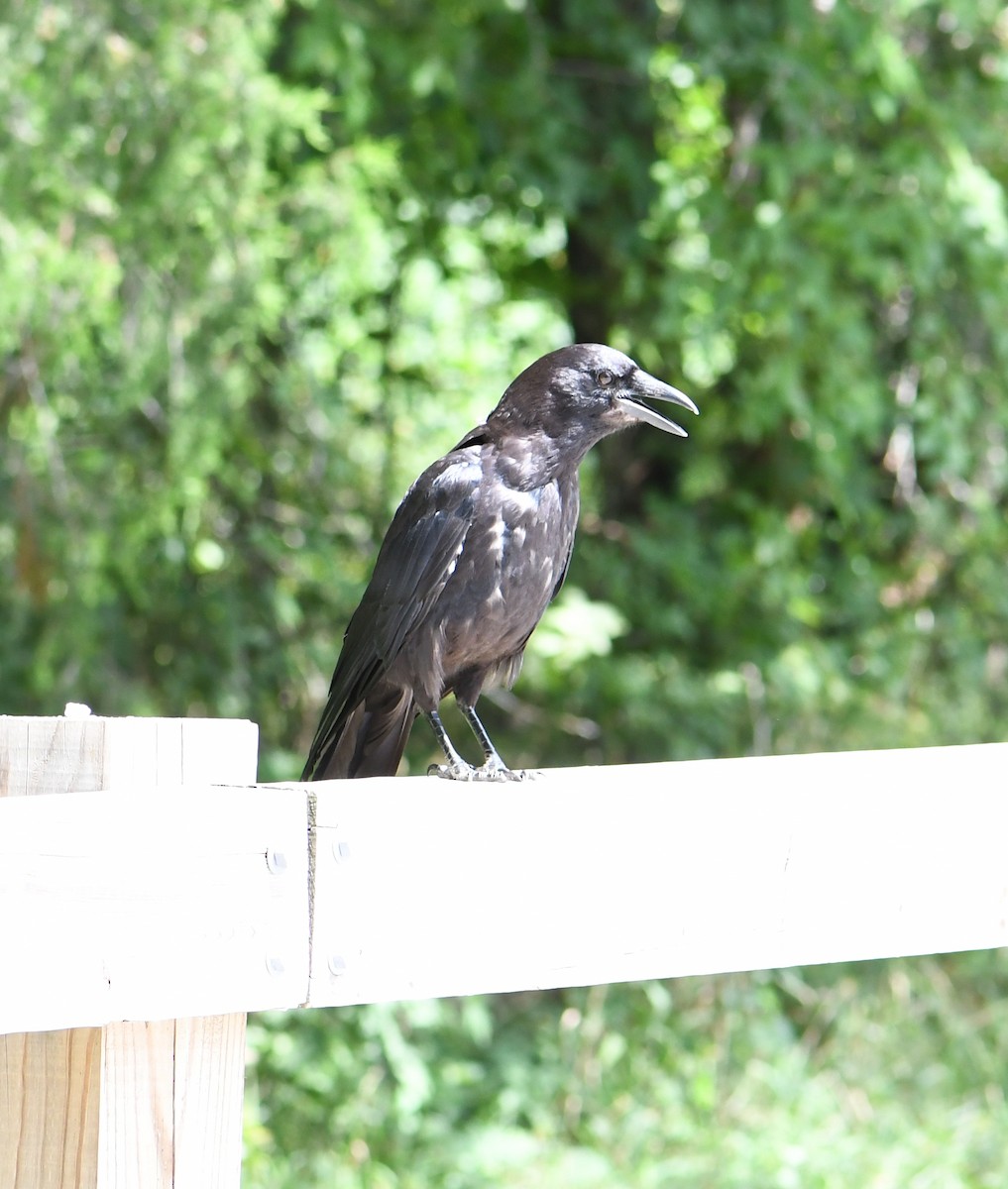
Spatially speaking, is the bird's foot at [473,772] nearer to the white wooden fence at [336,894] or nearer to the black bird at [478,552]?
the black bird at [478,552]

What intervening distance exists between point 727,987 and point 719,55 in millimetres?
3143

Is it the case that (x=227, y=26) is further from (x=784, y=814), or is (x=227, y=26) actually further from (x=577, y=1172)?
(x=577, y=1172)

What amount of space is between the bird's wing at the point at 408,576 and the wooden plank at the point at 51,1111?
1.50 meters

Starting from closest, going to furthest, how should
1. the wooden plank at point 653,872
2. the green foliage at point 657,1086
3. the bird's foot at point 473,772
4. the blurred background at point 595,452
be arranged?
the wooden plank at point 653,872 → the bird's foot at point 473,772 → the blurred background at point 595,452 → the green foliage at point 657,1086

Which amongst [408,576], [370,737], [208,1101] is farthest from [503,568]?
[208,1101]

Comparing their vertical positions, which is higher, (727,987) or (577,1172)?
(727,987)

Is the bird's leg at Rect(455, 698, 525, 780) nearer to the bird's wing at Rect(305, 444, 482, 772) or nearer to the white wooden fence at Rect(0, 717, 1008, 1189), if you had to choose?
the bird's wing at Rect(305, 444, 482, 772)

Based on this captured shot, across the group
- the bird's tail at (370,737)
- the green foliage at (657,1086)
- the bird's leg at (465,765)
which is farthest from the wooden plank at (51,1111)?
the green foliage at (657,1086)

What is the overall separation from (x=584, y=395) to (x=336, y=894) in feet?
5.92

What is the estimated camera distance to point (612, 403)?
3.02m

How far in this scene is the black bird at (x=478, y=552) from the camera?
2916 millimetres

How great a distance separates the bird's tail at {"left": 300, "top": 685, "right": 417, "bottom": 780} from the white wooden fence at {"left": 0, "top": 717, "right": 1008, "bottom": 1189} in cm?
119

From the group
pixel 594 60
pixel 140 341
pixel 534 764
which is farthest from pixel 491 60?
pixel 534 764

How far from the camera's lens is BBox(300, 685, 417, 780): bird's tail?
3.01 meters
